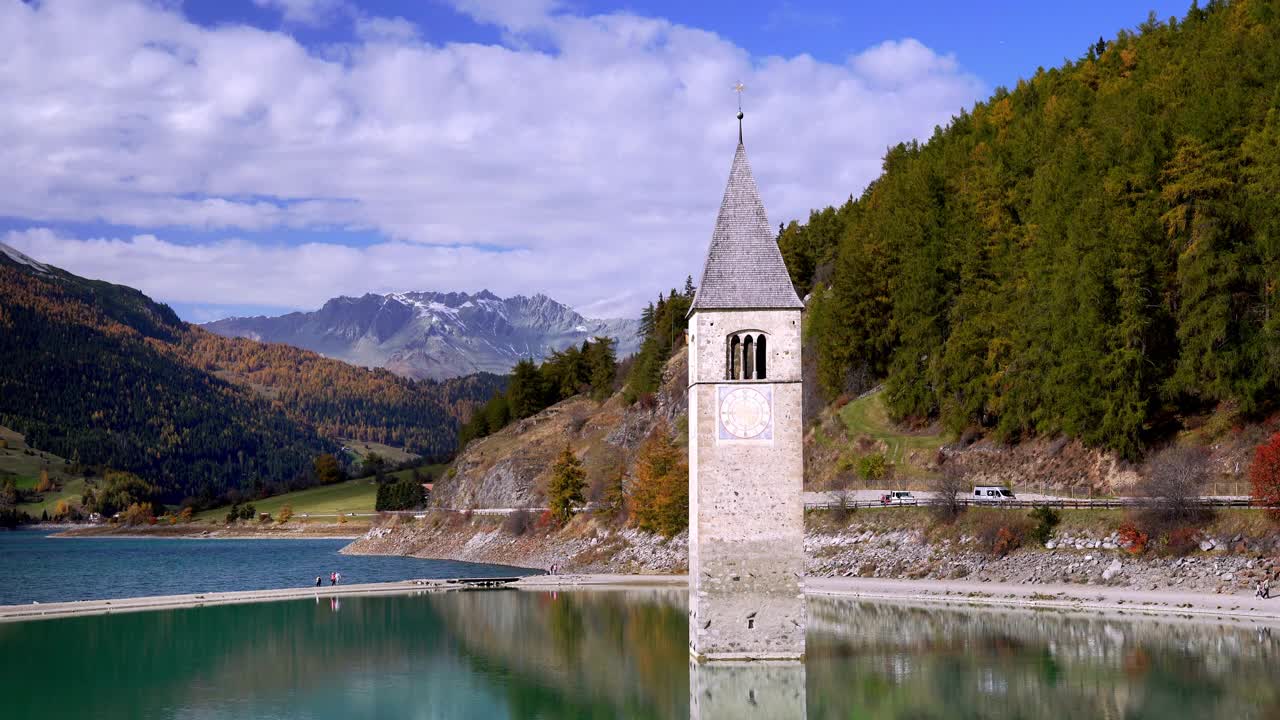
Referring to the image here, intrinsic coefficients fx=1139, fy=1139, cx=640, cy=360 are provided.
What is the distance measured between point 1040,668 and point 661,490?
1477 inches

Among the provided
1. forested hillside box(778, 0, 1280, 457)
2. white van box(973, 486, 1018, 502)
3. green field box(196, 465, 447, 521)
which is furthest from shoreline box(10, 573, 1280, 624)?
green field box(196, 465, 447, 521)

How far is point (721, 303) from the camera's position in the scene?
34.5 metres

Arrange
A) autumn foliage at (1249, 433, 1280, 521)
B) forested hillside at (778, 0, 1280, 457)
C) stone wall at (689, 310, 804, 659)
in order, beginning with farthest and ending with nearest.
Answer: forested hillside at (778, 0, 1280, 457)
autumn foliage at (1249, 433, 1280, 521)
stone wall at (689, 310, 804, 659)

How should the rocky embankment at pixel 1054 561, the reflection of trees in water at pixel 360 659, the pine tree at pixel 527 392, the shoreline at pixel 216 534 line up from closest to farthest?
the reflection of trees in water at pixel 360 659, the rocky embankment at pixel 1054 561, the pine tree at pixel 527 392, the shoreline at pixel 216 534

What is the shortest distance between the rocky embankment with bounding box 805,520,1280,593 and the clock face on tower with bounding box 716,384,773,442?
21.0 m

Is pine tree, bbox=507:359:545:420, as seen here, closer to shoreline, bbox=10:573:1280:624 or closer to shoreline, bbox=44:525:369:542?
shoreline, bbox=44:525:369:542

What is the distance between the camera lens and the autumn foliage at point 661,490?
226 ft

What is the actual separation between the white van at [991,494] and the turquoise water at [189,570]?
3339 cm

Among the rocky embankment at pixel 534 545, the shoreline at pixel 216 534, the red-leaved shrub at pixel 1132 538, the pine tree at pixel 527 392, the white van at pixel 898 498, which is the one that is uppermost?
the pine tree at pixel 527 392

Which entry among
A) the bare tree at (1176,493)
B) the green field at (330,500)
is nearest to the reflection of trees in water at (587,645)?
the bare tree at (1176,493)

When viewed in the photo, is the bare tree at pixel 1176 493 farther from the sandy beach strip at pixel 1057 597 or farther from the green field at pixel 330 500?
the green field at pixel 330 500

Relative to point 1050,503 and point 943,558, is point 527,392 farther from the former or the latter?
point 1050,503

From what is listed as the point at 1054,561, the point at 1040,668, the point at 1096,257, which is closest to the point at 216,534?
the point at 1054,561

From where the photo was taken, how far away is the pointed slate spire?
34.5m
